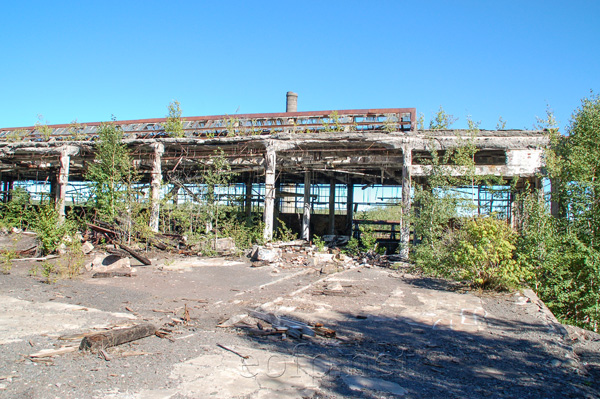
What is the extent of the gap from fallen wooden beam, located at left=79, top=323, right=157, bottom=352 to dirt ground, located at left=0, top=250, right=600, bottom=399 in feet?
0.30

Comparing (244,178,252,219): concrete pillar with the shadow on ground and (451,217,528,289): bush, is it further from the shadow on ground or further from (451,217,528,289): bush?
the shadow on ground

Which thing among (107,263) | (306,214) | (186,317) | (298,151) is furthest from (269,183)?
(186,317)

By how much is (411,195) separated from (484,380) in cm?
1013

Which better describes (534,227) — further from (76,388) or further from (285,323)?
(76,388)

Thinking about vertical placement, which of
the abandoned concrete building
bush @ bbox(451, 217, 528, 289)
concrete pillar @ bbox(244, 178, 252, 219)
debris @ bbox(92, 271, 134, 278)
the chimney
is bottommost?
debris @ bbox(92, 271, 134, 278)

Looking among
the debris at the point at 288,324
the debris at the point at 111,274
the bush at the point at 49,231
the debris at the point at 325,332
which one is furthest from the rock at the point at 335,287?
the bush at the point at 49,231

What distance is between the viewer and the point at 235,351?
4.88m

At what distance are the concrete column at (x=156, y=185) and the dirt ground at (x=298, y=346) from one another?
705 cm

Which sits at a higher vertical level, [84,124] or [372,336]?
[84,124]

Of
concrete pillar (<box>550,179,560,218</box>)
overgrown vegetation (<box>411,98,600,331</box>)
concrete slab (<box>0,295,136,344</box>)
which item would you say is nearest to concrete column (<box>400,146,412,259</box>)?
overgrown vegetation (<box>411,98,600,331</box>)

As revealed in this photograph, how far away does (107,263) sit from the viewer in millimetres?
11219

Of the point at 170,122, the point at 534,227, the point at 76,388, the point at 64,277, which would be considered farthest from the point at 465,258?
the point at 170,122

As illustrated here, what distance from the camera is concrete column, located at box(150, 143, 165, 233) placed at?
1642cm

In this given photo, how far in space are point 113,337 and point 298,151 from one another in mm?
12203
